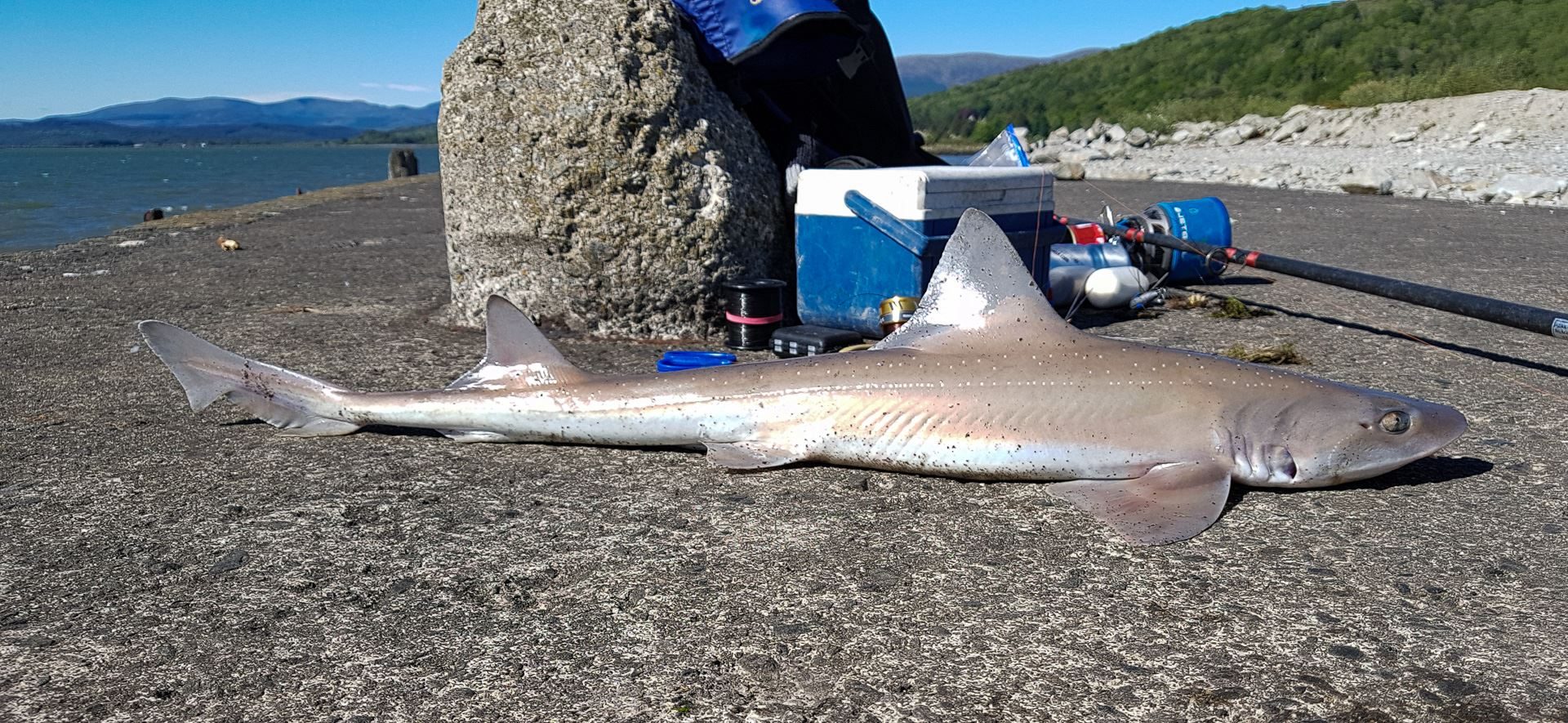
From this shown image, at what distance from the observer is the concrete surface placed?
2.13 metres

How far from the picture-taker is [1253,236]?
1047 cm

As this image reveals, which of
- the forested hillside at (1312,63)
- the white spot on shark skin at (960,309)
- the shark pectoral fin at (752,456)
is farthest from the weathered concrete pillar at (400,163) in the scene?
the forested hillside at (1312,63)

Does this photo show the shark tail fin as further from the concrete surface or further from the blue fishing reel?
the blue fishing reel

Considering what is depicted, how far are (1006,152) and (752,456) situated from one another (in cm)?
338

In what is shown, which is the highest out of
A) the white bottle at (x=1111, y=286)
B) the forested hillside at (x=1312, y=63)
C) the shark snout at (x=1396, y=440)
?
the forested hillside at (x=1312, y=63)

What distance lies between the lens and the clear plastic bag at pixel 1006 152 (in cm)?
610

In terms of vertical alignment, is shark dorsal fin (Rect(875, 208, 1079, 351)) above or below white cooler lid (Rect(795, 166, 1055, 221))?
below

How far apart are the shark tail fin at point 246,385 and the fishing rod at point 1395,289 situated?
176 inches

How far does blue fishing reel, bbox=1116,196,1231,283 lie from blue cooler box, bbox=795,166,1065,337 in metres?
1.53

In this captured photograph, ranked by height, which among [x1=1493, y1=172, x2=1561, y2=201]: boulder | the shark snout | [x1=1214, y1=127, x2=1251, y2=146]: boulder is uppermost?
[x1=1214, y1=127, x2=1251, y2=146]: boulder

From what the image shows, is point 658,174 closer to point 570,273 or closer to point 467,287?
point 570,273

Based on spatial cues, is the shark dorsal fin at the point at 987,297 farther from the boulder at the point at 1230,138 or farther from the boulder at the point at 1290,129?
the boulder at the point at 1230,138

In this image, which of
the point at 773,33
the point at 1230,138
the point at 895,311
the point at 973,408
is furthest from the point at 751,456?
the point at 1230,138

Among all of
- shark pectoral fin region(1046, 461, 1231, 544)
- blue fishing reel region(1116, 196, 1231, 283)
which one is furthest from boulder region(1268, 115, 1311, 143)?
shark pectoral fin region(1046, 461, 1231, 544)
